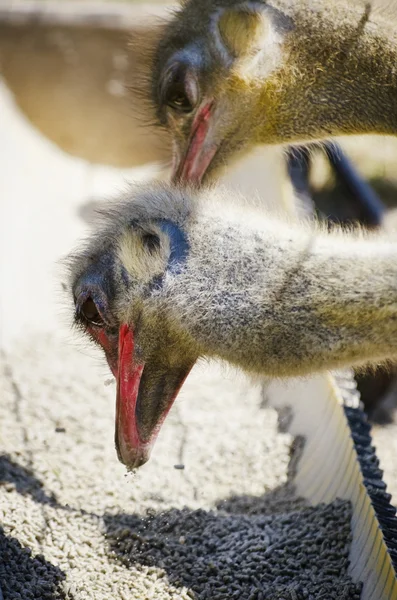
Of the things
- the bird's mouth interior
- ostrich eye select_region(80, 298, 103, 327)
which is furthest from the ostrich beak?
ostrich eye select_region(80, 298, 103, 327)

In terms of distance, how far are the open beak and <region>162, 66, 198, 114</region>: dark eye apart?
58mm

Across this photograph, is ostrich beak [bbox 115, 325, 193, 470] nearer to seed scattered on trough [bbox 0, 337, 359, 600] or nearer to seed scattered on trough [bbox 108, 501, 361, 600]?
seed scattered on trough [bbox 0, 337, 359, 600]

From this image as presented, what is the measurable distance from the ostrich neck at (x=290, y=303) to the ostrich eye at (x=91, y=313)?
1.03ft

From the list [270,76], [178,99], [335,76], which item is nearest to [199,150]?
[178,99]

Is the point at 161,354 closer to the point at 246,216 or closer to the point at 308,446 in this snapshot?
the point at 246,216

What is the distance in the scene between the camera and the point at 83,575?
92.6 inches

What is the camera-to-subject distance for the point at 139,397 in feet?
7.21

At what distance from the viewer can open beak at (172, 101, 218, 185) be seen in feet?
10.8

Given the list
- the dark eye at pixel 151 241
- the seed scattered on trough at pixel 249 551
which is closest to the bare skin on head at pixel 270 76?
the dark eye at pixel 151 241

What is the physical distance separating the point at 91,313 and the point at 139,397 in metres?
0.23

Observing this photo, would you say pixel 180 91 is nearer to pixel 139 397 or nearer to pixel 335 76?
pixel 335 76

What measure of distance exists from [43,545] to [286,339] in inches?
37.5

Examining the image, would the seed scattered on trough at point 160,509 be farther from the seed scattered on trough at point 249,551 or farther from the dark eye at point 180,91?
the dark eye at point 180,91

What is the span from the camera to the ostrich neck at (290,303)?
1.86m
